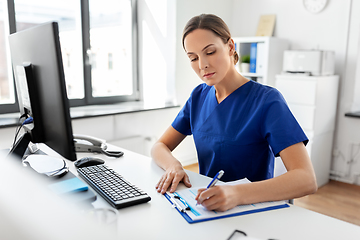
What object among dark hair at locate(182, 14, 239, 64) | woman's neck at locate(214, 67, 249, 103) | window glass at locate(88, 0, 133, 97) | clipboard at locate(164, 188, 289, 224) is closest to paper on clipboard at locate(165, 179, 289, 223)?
clipboard at locate(164, 188, 289, 224)

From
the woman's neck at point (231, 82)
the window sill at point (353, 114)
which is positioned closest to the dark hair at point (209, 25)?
the woman's neck at point (231, 82)

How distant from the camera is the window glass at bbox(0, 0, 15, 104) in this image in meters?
2.54

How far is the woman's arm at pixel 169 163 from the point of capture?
3.71 ft

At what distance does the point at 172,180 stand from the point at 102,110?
1856 millimetres

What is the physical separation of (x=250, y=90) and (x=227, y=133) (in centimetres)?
20

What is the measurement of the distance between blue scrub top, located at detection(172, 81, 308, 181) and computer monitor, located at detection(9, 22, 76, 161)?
643 millimetres

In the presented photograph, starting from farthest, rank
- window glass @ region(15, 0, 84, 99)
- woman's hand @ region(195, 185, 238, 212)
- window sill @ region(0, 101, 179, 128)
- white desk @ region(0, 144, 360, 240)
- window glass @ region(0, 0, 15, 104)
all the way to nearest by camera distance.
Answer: window glass @ region(15, 0, 84, 99), window glass @ region(0, 0, 15, 104), window sill @ region(0, 101, 179, 128), woman's hand @ region(195, 185, 238, 212), white desk @ region(0, 144, 360, 240)

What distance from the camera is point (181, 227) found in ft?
2.82

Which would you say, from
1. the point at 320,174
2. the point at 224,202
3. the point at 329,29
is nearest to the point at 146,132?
the point at 320,174

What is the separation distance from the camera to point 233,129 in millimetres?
1336

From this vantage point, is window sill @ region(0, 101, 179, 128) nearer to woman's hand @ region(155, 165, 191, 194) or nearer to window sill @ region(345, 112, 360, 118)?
woman's hand @ region(155, 165, 191, 194)

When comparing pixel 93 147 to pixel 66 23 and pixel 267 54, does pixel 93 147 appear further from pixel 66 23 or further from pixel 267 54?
pixel 267 54

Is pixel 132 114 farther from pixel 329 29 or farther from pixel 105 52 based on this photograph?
pixel 329 29

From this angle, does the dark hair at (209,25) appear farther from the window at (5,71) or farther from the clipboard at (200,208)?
the window at (5,71)
